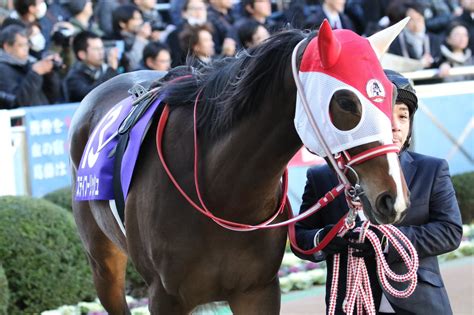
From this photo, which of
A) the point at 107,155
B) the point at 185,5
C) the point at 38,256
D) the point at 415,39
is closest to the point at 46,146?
the point at 38,256

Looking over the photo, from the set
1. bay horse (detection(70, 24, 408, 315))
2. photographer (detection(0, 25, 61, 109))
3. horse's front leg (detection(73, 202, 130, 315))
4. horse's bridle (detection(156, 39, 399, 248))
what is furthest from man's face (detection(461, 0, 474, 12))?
horse's bridle (detection(156, 39, 399, 248))

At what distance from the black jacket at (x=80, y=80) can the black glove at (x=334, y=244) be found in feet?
16.0

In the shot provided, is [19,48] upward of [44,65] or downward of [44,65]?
upward

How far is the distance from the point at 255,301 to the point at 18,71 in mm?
4564

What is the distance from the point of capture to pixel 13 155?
6.99 metres

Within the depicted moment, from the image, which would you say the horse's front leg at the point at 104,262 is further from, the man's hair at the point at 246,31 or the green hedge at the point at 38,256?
the man's hair at the point at 246,31

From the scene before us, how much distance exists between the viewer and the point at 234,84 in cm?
359

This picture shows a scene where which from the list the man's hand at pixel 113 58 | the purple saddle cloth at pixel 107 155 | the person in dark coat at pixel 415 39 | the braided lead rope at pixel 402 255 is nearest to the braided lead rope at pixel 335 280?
the braided lead rope at pixel 402 255

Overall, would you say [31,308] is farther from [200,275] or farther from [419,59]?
[419,59]

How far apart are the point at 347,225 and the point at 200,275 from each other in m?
0.74

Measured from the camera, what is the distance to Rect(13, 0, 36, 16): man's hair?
823 cm

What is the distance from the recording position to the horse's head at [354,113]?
2.96 metres

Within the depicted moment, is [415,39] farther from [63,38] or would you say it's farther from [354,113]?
[354,113]

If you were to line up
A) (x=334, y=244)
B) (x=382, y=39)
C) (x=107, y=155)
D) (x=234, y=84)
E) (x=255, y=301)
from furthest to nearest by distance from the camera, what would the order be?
1. (x=107, y=155)
2. (x=255, y=301)
3. (x=234, y=84)
4. (x=334, y=244)
5. (x=382, y=39)
